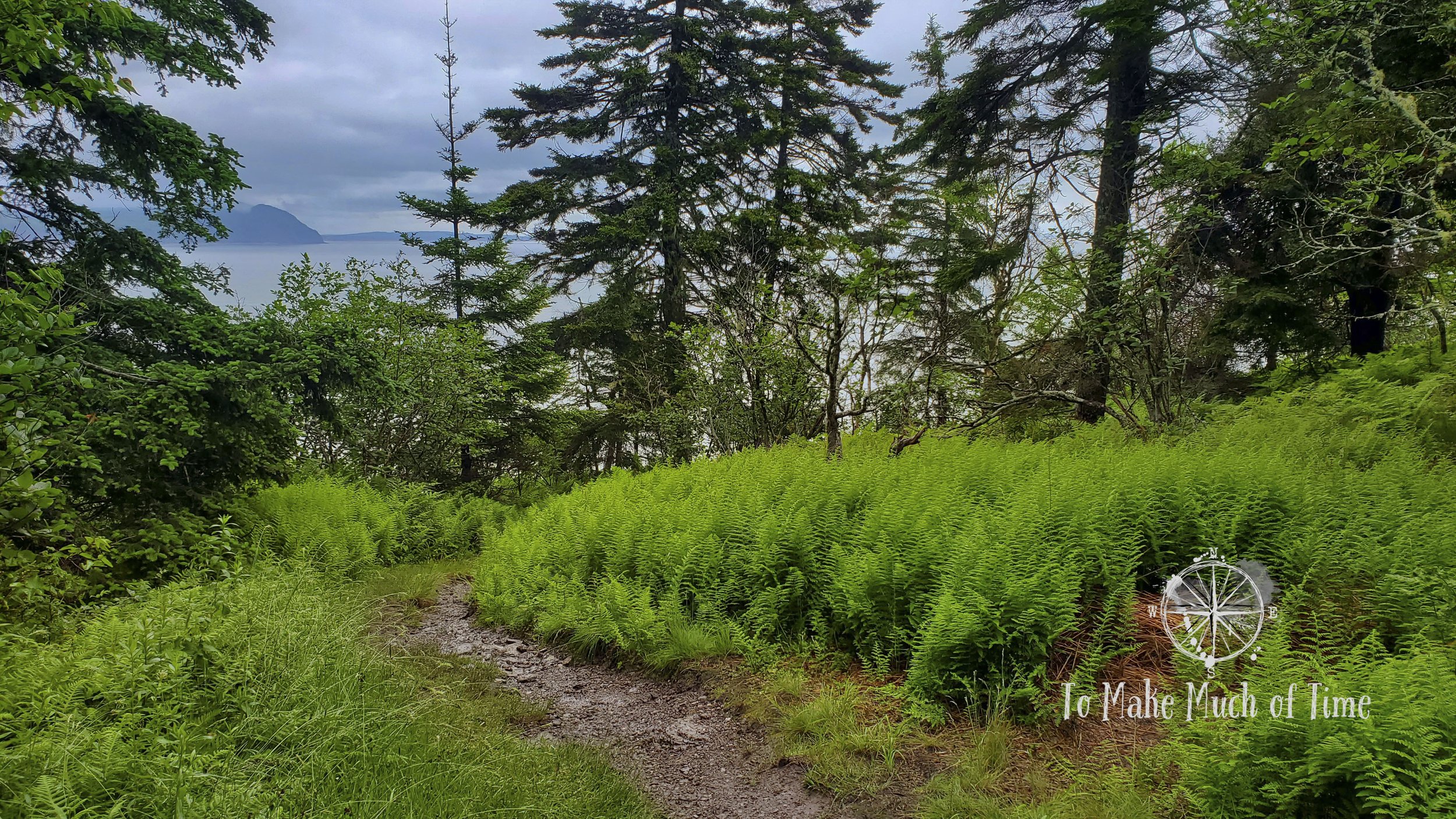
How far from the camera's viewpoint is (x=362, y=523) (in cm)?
944

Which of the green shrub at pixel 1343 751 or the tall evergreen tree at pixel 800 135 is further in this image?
the tall evergreen tree at pixel 800 135

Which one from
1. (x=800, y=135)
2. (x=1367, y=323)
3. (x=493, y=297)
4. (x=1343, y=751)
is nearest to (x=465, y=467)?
(x=493, y=297)

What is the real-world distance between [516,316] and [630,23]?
8.51 metres

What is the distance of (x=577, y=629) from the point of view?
6172 millimetres

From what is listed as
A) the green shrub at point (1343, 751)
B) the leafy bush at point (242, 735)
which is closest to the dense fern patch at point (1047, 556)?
the green shrub at point (1343, 751)

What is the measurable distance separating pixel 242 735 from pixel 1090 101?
1383 cm

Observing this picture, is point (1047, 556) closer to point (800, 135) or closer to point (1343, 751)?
point (1343, 751)

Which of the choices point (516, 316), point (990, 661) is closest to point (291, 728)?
point (990, 661)

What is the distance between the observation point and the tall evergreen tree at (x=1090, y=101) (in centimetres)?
992

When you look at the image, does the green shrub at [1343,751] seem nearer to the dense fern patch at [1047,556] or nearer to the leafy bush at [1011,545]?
the dense fern patch at [1047,556]

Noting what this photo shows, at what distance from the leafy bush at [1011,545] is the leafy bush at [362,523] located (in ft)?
7.09

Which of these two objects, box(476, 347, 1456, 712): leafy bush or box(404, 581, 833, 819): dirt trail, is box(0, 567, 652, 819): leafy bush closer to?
box(404, 581, 833, 819): dirt trail

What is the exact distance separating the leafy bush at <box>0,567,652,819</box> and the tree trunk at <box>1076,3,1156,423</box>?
8544 millimetres

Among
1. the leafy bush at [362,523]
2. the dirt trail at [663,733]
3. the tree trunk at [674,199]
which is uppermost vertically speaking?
the tree trunk at [674,199]
